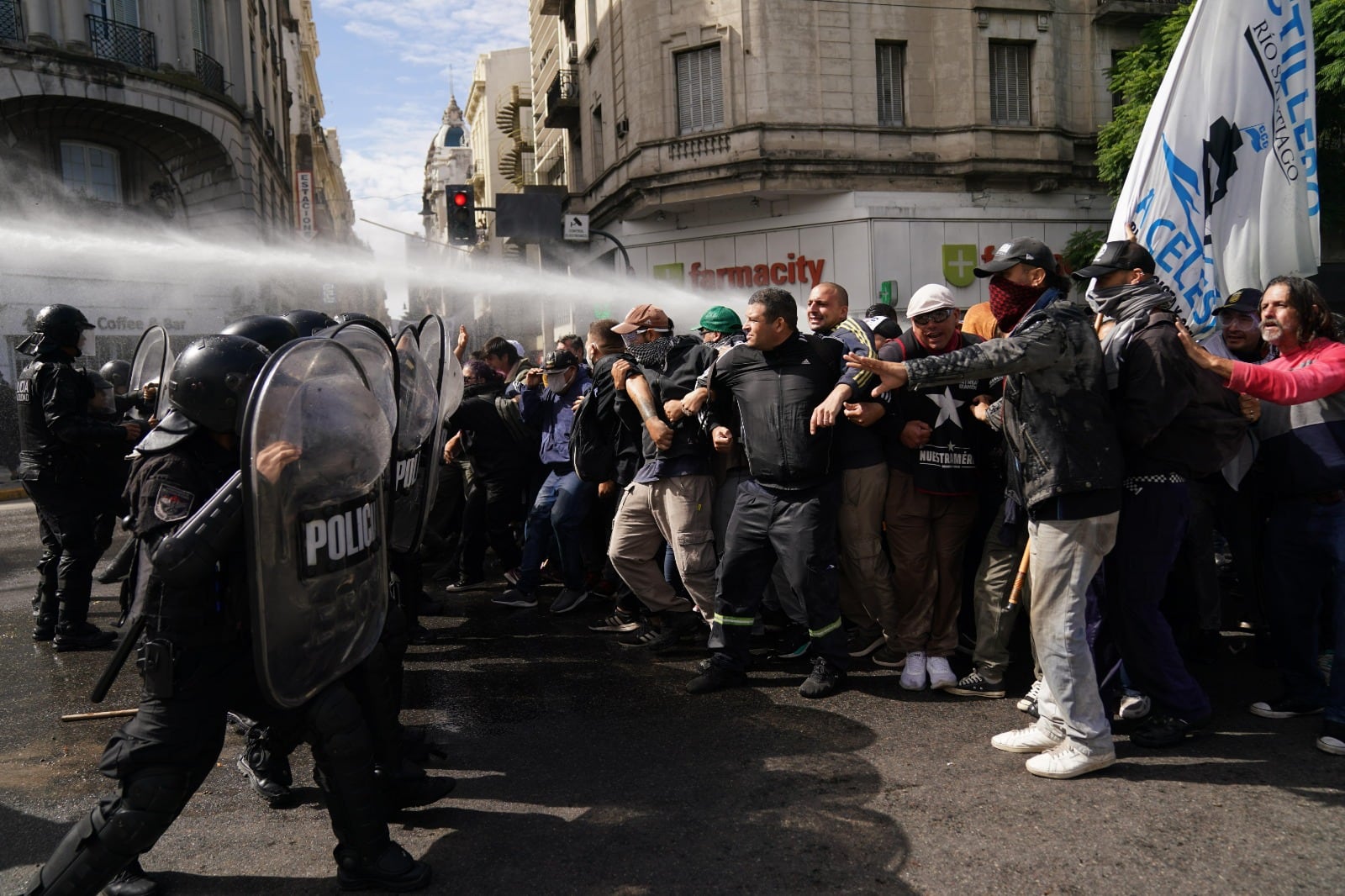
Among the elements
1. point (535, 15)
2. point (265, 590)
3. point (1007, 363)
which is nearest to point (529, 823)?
point (265, 590)

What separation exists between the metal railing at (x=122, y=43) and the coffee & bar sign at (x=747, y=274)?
11.9 meters

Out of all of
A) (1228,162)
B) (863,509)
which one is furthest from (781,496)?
(1228,162)

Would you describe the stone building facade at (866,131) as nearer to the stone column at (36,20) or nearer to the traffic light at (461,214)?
the traffic light at (461,214)

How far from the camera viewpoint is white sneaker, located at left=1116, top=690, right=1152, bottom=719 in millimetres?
4199

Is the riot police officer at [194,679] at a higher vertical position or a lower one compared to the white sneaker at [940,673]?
higher

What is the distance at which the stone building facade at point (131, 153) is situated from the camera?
773 inches

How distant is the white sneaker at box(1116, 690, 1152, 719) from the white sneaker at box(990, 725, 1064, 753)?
529mm

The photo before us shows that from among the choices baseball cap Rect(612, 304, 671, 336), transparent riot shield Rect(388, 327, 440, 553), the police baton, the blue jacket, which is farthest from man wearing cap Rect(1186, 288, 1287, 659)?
the police baton

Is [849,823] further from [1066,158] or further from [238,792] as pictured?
[1066,158]

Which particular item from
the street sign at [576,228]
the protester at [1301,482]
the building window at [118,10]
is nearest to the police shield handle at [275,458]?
the protester at [1301,482]

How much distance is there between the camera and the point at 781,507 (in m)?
4.79

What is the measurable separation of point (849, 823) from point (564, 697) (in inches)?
75.2

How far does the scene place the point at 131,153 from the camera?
2216 cm

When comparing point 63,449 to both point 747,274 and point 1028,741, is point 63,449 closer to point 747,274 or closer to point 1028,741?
point 1028,741
